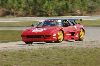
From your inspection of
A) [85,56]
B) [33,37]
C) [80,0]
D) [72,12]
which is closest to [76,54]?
[85,56]

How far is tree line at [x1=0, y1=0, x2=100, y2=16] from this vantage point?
7878 centimetres

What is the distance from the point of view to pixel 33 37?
72.1 ft

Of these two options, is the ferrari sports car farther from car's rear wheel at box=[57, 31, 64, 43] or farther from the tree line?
the tree line

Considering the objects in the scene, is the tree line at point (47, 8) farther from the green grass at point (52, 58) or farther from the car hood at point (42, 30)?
the green grass at point (52, 58)

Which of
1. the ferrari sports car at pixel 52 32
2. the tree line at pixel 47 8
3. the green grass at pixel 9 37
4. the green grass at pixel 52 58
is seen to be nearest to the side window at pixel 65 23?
the ferrari sports car at pixel 52 32

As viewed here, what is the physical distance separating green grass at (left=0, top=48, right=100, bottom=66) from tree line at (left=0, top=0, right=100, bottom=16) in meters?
62.0

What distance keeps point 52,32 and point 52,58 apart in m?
7.90

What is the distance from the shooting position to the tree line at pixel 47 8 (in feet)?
258

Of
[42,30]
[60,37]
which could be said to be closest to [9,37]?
[60,37]

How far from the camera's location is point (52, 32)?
22.0 meters

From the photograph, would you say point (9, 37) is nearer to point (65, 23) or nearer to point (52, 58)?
point (65, 23)

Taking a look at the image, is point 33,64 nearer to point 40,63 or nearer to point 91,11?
point 40,63

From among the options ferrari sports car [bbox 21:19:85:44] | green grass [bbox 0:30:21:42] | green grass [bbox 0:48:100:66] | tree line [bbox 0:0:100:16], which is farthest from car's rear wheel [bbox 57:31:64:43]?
tree line [bbox 0:0:100:16]

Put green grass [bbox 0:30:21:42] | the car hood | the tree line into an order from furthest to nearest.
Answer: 1. the tree line
2. green grass [bbox 0:30:21:42]
3. the car hood
